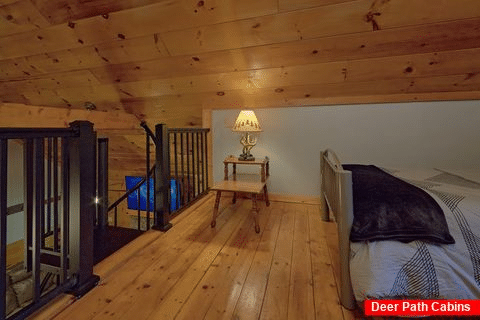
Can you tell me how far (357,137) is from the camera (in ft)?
8.82

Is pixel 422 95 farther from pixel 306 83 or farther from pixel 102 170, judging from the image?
pixel 102 170

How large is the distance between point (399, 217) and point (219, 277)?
102 cm

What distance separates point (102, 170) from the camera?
7.28ft

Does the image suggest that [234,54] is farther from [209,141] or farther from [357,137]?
[357,137]

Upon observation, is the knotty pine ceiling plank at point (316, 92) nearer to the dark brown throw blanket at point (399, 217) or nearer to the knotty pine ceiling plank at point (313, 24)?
the knotty pine ceiling plank at point (313, 24)

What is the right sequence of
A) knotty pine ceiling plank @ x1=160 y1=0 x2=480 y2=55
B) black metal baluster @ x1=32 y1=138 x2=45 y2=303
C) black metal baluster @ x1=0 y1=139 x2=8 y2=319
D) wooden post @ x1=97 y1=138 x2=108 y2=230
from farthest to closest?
1. wooden post @ x1=97 y1=138 x2=108 y2=230
2. knotty pine ceiling plank @ x1=160 y1=0 x2=480 y2=55
3. black metal baluster @ x1=32 y1=138 x2=45 y2=303
4. black metal baluster @ x1=0 y1=139 x2=8 y2=319

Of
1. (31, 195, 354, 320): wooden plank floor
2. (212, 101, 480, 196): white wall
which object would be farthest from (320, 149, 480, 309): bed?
(212, 101, 480, 196): white wall

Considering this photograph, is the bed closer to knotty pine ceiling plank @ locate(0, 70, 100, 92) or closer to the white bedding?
the white bedding

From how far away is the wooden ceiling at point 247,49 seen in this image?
6.10 ft

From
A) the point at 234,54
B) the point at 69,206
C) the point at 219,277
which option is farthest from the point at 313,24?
the point at 69,206

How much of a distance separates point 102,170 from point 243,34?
174 centimetres

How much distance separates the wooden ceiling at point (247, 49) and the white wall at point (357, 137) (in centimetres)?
14

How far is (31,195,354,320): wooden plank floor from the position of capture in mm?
1189

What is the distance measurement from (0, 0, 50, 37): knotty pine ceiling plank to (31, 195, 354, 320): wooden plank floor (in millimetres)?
2235
